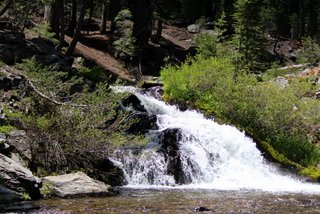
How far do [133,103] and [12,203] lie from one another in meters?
12.7

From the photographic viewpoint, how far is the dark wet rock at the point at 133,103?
76.6 feet

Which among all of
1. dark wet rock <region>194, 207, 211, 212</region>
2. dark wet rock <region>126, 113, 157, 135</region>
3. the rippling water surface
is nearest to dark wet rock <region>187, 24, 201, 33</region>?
dark wet rock <region>126, 113, 157, 135</region>

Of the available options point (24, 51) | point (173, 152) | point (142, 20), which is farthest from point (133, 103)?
point (142, 20)

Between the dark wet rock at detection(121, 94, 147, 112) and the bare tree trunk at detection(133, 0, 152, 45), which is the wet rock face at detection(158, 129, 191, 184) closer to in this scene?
the dark wet rock at detection(121, 94, 147, 112)

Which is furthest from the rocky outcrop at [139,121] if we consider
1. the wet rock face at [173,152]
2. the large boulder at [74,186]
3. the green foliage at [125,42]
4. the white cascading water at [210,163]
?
the green foliage at [125,42]

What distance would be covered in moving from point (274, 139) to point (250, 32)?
21583mm

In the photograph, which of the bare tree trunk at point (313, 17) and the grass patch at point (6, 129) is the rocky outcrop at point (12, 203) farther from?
the bare tree trunk at point (313, 17)

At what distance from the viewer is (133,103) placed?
23.8m

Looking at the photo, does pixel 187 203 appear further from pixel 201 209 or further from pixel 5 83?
pixel 5 83

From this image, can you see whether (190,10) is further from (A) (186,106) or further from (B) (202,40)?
(A) (186,106)

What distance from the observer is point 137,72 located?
38156mm

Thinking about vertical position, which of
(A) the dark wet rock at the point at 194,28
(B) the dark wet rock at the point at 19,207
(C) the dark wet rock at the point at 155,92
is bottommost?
(B) the dark wet rock at the point at 19,207

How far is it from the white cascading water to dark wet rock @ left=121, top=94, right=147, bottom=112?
2.12 meters

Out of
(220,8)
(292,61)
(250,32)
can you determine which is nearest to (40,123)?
(250,32)
